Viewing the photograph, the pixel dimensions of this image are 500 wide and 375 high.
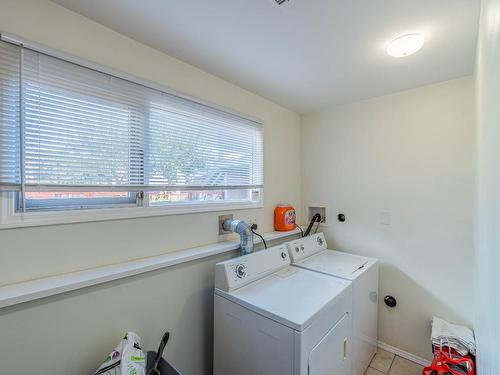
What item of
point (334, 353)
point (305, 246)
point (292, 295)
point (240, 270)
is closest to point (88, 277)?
point (240, 270)

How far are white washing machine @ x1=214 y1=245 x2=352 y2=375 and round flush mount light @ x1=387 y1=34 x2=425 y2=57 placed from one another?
1525 millimetres

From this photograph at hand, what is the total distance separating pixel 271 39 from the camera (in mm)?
1413

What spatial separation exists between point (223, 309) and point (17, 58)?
1641 millimetres

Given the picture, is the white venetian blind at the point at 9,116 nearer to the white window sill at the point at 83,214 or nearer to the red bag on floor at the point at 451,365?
the white window sill at the point at 83,214

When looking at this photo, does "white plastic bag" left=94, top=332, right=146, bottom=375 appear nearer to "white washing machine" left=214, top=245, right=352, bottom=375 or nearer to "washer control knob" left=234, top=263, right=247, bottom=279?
"white washing machine" left=214, top=245, right=352, bottom=375

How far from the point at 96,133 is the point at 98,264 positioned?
0.70 m

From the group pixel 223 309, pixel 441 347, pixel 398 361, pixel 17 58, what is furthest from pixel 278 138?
pixel 398 361

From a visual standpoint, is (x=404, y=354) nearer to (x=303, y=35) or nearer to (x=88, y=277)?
(x=88, y=277)

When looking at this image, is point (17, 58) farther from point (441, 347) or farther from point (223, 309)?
point (441, 347)

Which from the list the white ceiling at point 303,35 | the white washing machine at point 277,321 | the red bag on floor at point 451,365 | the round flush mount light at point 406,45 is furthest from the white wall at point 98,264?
the red bag on floor at point 451,365

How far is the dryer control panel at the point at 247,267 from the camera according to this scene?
1.45 m

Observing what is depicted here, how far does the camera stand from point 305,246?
83.9 inches

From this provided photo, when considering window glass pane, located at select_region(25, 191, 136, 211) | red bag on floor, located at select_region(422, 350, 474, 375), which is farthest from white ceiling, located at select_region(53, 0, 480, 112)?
red bag on floor, located at select_region(422, 350, 474, 375)

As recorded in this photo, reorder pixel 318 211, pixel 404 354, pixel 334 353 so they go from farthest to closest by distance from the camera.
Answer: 1. pixel 318 211
2. pixel 404 354
3. pixel 334 353
